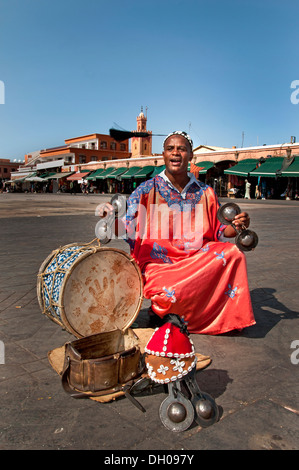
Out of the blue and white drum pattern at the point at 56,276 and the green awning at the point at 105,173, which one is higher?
the green awning at the point at 105,173

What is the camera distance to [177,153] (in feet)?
10.9

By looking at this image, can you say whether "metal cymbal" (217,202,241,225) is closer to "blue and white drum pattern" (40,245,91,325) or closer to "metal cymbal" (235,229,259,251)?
"metal cymbal" (235,229,259,251)

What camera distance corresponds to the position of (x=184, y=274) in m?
3.03

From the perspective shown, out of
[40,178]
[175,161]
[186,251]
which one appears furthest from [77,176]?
[186,251]

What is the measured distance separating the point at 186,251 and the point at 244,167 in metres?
27.0

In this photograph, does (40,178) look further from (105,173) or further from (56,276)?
(56,276)

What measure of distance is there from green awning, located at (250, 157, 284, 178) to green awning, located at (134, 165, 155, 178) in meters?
12.1

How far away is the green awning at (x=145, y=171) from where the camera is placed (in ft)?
122

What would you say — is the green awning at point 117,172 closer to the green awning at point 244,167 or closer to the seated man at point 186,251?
the green awning at point 244,167

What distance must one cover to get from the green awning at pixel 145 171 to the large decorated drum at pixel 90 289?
113 ft

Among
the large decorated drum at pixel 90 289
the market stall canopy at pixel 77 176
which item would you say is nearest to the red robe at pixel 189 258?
the large decorated drum at pixel 90 289

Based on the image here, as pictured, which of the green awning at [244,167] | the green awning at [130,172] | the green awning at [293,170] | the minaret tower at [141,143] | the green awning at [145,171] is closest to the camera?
the green awning at [293,170]

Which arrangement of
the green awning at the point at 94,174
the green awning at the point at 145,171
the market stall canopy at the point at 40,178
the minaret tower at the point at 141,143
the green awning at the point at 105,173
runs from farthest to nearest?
1. the minaret tower at the point at 141,143
2. the market stall canopy at the point at 40,178
3. the green awning at the point at 94,174
4. the green awning at the point at 105,173
5. the green awning at the point at 145,171
